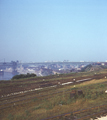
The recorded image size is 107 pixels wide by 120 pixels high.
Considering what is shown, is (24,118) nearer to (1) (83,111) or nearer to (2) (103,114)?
(1) (83,111)

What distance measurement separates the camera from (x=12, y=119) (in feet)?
35.0

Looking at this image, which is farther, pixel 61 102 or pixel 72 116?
pixel 61 102

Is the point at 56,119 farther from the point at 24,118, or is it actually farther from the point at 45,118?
the point at 24,118

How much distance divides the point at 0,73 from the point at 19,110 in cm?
13180

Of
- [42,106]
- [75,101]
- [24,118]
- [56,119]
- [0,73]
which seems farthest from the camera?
[0,73]

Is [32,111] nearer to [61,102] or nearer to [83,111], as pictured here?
[61,102]

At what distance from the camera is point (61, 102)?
557 inches

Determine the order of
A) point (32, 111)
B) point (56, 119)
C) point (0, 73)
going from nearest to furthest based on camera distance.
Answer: point (56, 119) → point (32, 111) → point (0, 73)

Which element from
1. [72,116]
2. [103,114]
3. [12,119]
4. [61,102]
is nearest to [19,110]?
[12,119]

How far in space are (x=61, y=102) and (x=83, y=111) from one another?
303 centimetres

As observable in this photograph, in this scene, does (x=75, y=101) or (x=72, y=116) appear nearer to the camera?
(x=72, y=116)

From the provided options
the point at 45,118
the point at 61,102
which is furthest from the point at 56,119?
the point at 61,102

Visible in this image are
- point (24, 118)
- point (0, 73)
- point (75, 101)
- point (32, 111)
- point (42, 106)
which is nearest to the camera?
point (24, 118)

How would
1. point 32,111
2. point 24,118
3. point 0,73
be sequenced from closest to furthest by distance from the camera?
1. point 24,118
2. point 32,111
3. point 0,73
